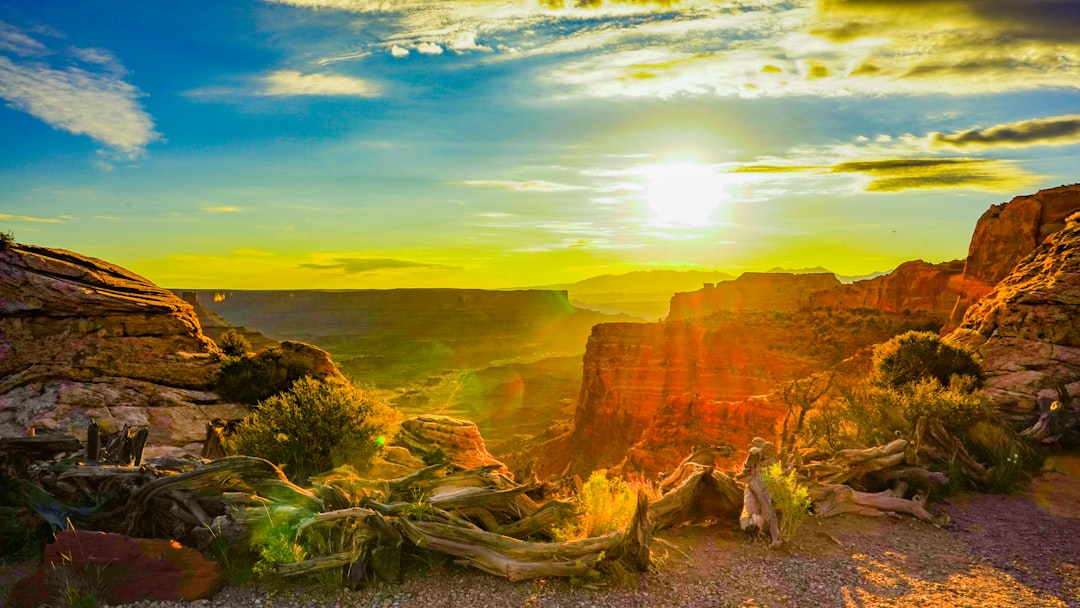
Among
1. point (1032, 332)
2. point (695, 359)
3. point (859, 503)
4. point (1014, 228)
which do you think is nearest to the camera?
Result: point (859, 503)

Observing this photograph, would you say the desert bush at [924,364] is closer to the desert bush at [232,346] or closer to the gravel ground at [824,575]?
the gravel ground at [824,575]

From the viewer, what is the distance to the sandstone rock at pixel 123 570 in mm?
6059

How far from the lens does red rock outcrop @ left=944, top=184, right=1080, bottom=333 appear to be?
46.7 metres

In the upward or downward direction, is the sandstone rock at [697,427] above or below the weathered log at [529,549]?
below

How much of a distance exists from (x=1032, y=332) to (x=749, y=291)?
96928 mm

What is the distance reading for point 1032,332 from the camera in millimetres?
16797

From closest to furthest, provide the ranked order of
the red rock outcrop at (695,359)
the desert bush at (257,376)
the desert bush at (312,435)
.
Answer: the desert bush at (312,435) < the desert bush at (257,376) < the red rock outcrop at (695,359)

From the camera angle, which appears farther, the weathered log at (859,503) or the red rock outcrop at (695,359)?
the red rock outcrop at (695,359)

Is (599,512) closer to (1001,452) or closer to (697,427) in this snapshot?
(1001,452)

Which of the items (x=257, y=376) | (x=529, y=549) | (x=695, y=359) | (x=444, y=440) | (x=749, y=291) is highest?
(x=749, y=291)

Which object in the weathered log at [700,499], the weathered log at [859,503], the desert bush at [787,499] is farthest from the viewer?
the weathered log at [859,503]

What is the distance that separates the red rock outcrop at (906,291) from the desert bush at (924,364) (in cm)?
4654

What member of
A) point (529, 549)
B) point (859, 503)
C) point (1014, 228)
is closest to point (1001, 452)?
point (859, 503)

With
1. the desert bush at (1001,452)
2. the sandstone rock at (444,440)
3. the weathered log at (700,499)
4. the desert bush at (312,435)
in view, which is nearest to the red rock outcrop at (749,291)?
the desert bush at (1001,452)
